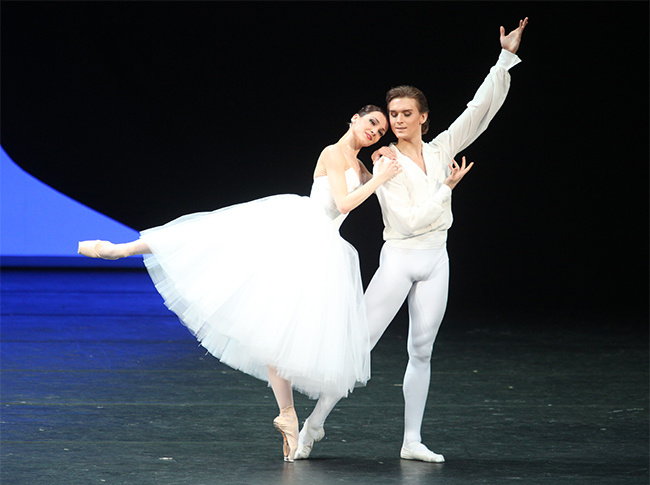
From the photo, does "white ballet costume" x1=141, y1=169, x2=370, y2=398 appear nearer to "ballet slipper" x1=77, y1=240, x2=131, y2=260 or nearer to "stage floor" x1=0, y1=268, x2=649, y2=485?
"ballet slipper" x1=77, y1=240, x2=131, y2=260

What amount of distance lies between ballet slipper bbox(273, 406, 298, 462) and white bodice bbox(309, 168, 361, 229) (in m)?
0.58

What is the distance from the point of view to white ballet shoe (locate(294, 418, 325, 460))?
2.48 m

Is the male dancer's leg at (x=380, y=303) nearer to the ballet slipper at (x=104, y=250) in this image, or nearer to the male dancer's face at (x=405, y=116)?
the male dancer's face at (x=405, y=116)

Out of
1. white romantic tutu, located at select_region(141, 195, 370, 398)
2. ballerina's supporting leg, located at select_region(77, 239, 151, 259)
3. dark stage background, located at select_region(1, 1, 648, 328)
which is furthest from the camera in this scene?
dark stage background, located at select_region(1, 1, 648, 328)

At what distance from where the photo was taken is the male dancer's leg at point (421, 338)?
8.14 feet

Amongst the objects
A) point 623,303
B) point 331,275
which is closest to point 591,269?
point 623,303

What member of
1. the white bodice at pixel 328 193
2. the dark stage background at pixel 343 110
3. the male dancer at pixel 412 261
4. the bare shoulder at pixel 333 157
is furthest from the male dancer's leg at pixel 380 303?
the dark stage background at pixel 343 110

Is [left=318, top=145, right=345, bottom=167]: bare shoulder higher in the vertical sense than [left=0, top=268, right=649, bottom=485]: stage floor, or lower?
higher

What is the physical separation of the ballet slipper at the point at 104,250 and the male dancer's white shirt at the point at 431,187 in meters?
0.81

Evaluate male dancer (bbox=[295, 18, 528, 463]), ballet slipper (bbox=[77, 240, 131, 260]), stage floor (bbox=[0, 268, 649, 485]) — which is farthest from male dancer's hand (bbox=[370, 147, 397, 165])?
stage floor (bbox=[0, 268, 649, 485])

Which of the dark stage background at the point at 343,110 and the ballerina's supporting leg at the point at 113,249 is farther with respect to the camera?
the dark stage background at the point at 343,110

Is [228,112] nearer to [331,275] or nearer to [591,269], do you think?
[591,269]

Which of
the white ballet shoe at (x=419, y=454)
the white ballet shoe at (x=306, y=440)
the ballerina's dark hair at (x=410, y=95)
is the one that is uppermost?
the ballerina's dark hair at (x=410, y=95)

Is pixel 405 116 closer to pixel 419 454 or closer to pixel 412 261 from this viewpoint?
pixel 412 261
